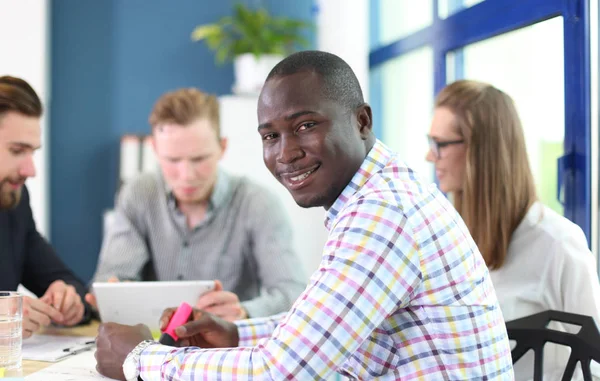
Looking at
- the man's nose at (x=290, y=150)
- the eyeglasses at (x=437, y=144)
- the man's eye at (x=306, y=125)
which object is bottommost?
the man's nose at (x=290, y=150)

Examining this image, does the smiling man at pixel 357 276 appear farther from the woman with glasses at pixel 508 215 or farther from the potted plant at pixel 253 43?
the potted plant at pixel 253 43

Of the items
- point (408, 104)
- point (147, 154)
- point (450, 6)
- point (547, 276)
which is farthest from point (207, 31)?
point (547, 276)

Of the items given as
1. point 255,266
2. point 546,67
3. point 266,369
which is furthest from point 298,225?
point 266,369

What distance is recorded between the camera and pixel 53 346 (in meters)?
1.79

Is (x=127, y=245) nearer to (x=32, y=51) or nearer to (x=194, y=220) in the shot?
(x=194, y=220)

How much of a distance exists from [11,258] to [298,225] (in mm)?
2332

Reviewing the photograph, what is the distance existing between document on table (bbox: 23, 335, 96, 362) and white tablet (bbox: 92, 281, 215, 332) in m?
0.11

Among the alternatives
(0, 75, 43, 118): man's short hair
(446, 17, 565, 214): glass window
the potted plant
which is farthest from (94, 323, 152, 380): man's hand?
the potted plant

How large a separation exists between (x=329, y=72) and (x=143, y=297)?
0.92 m

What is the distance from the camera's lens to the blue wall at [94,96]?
16.8ft

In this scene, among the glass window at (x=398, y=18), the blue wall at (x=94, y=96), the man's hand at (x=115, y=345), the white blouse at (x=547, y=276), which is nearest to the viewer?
the man's hand at (x=115, y=345)

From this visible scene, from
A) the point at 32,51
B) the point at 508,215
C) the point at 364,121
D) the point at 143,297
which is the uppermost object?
the point at 32,51

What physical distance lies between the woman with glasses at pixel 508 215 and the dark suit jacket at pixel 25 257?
50.7 inches

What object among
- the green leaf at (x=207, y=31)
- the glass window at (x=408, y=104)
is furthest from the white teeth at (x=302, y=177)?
the green leaf at (x=207, y=31)
